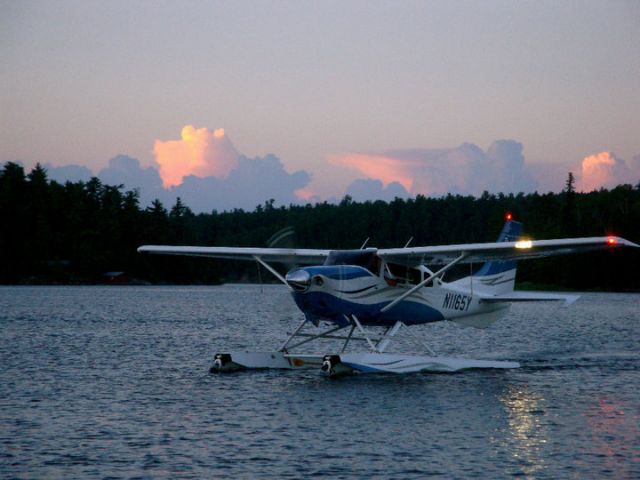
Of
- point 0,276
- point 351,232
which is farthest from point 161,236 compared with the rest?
point 351,232

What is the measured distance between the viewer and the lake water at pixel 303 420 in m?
11.8

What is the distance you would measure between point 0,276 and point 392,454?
125223 mm

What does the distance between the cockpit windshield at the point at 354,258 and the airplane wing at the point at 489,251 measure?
10.4 inches

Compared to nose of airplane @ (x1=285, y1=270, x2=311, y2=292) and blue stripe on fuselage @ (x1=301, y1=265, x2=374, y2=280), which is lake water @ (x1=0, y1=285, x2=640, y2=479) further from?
blue stripe on fuselage @ (x1=301, y1=265, x2=374, y2=280)

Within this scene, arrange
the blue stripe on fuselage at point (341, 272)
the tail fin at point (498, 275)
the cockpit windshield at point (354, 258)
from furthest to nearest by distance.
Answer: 1. the tail fin at point (498, 275)
2. the cockpit windshield at point (354, 258)
3. the blue stripe on fuselage at point (341, 272)

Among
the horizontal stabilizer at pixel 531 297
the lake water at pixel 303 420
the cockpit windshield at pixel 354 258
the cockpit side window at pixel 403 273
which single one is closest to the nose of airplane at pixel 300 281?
the lake water at pixel 303 420

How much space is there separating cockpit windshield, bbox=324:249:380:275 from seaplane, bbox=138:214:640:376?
0.02 metres

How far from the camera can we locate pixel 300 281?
Result: 60.2 ft

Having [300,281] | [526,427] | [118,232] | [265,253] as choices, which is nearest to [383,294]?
[300,281]

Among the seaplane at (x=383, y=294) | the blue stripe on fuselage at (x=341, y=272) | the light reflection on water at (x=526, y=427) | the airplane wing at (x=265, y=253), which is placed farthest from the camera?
the airplane wing at (x=265, y=253)

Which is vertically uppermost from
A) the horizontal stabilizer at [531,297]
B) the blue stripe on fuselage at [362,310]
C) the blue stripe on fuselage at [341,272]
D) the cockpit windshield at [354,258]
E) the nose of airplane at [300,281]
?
the cockpit windshield at [354,258]

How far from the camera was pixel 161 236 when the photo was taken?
137000mm

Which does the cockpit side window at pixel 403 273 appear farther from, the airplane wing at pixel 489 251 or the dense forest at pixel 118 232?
the dense forest at pixel 118 232

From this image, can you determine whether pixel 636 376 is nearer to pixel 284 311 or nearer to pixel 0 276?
pixel 284 311
